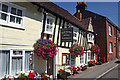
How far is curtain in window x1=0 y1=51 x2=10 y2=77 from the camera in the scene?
5660 mm

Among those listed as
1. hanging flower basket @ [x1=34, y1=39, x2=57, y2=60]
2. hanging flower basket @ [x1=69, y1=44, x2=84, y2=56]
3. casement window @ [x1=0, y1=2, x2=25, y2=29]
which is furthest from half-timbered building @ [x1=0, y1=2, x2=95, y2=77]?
hanging flower basket @ [x1=69, y1=44, x2=84, y2=56]

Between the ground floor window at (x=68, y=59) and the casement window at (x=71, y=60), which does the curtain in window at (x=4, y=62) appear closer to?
the ground floor window at (x=68, y=59)

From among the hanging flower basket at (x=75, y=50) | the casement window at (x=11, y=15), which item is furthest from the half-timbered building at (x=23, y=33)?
the hanging flower basket at (x=75, y=50)

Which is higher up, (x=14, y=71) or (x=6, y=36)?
(x=6, y=36)

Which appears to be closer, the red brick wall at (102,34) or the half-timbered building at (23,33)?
the half-timbered building at (23,33)

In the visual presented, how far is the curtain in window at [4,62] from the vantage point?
5660 millimetres

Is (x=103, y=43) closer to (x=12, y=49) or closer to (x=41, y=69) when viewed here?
(x=41, y=69)

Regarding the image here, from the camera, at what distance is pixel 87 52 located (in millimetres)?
15242

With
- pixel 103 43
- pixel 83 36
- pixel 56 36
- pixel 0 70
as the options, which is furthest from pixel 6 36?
pixel 103 43

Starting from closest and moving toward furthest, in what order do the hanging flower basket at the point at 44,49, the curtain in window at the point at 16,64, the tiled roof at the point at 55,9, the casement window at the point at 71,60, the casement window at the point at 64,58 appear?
the curtain in window at the point at 16,64, the hanging flower basket at the point at 44,49, the tiled roof at the point at 55,9, the casement window at the point at 64,58, the casement window at the point at 71,60

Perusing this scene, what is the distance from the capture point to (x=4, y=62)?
5.77 metres

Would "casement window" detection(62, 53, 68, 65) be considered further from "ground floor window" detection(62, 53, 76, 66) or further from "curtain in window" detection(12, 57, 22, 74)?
"curtain in window" detection(12, 57, 22, 74)

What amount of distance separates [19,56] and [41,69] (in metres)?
2.04

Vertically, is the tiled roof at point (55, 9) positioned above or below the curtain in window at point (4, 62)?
above
